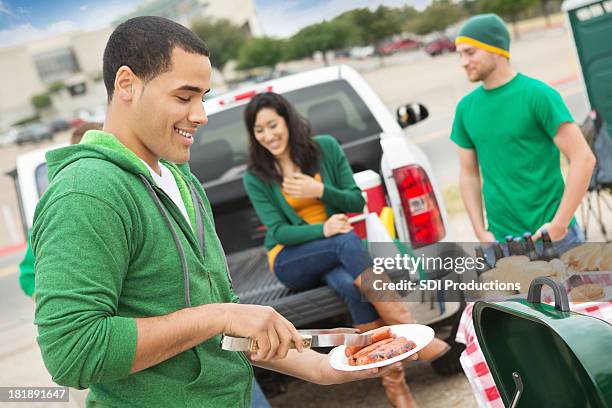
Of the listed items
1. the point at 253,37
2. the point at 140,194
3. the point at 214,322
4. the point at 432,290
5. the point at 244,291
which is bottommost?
the point at 244,291

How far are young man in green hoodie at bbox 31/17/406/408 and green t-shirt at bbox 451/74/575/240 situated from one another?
2.19m

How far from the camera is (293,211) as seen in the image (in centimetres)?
416

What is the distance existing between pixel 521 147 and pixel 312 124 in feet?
6.10

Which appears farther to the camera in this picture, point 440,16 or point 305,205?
point 440,16

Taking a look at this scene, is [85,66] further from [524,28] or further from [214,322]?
[214,322]

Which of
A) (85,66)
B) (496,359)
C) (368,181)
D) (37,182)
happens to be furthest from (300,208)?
(85,66)

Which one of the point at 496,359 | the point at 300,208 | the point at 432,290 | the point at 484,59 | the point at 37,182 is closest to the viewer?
the point at 496,359

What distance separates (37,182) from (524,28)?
34.6 meters

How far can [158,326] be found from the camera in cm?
153

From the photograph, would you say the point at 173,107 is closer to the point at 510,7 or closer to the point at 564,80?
the point at 564,80

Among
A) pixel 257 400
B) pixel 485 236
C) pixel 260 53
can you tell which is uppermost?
pixel 260 53

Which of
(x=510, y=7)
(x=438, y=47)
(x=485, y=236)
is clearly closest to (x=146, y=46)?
(x=485, y=236)

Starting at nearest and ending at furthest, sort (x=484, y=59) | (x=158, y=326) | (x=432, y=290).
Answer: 1. (x=158, y=326)
2. (x=432, y=290)
3. (x=484, y=59)

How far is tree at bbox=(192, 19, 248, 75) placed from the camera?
3669 cm
